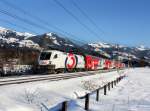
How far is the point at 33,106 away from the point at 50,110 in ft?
2.49

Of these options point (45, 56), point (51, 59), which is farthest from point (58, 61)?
point (45, 56)

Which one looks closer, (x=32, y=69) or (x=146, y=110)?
(x=146, y=110)

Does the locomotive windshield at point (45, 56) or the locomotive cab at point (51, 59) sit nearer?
the locomotive cab at point (51, 59)

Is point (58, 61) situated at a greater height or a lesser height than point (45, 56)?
lesser

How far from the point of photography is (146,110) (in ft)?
43.4

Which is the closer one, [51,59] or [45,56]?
[51,59]

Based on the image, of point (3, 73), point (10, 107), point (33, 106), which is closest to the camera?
point (10, 107)

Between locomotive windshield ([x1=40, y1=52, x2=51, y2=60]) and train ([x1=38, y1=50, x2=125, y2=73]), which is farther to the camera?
locomotive windshield ([x1=40, y1=52, x2=51, y2=60])

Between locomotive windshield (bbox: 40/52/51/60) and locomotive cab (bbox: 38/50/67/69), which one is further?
locomotive windshield (bbox: 40/52/51/60)

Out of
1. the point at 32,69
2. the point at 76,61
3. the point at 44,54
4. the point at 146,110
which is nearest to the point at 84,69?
the point at 76,61

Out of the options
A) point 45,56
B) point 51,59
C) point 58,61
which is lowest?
point 58,61

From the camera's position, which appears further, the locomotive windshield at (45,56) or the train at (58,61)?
the locomotive windshield at (45,56)

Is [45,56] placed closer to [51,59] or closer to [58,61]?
[51,59]

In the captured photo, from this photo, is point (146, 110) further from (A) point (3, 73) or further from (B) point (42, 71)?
(B) point (42, 71)
